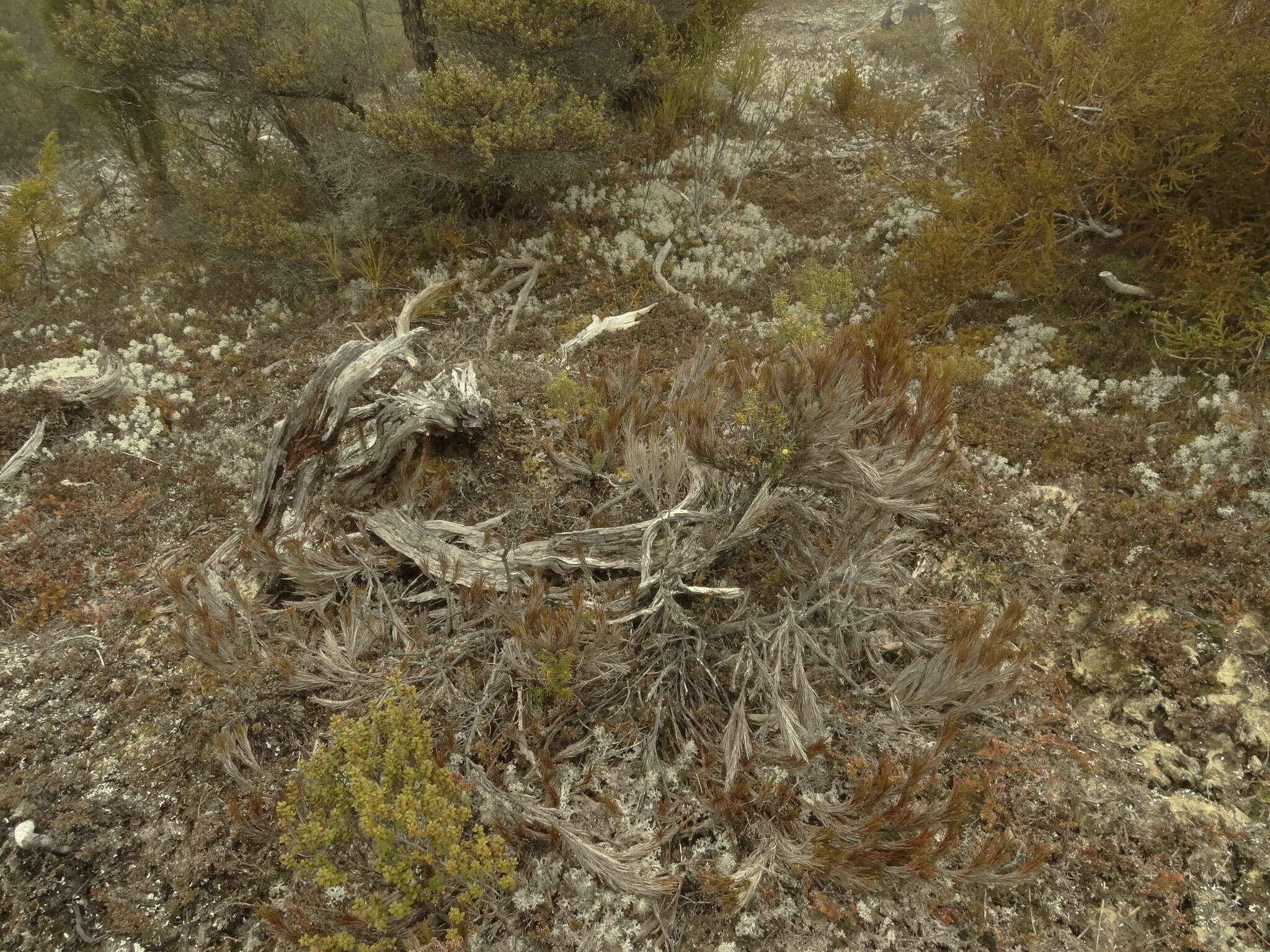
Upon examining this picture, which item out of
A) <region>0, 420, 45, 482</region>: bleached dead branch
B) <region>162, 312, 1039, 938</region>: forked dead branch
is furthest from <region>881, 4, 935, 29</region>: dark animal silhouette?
<region>0, 420, 45, 482</region>: bleached dead branch

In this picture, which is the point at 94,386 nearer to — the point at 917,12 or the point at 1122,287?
the point at 1122,287

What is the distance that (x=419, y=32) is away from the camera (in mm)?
9445

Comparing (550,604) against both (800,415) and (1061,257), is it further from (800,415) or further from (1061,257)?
(1061,257)

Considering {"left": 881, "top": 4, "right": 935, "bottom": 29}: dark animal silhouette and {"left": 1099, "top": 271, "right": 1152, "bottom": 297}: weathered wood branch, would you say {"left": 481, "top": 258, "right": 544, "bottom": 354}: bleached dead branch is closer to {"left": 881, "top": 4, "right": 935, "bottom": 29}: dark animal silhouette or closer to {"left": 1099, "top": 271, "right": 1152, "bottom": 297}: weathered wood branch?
{"left": 1099, "top": 271, "right": 1152, "bottom": 297}: weathered wood branch

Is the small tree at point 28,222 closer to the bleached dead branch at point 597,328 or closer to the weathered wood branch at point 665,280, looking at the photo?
the bleached dead branch at point 597,328

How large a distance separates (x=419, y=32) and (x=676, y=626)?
9.50 metres

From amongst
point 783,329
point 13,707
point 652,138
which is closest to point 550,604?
point 783,329

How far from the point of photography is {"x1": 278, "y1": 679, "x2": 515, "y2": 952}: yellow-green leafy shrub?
2990mm

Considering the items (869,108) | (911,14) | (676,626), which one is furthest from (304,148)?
(911,14)

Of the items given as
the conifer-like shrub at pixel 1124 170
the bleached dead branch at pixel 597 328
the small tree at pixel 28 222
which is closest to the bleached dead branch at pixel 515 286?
the bleached dead branch at pixel 597 328

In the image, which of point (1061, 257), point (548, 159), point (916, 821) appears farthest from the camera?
point (548, 159)

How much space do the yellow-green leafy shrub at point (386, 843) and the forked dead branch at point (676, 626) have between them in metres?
0.31

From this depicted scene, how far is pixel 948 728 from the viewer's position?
3400mm

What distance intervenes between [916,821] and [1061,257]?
621cm
